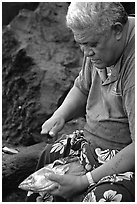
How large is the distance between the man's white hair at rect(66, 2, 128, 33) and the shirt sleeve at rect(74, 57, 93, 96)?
327 millimetres

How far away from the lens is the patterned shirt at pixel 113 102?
2.04m

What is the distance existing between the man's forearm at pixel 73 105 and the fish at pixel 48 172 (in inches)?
9.2

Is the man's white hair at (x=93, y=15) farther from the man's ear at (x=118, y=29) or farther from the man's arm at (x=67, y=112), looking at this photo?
the man's arm at (x=67, y=112)

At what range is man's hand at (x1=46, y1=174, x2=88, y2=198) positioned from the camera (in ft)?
6.72

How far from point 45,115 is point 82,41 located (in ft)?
4.65

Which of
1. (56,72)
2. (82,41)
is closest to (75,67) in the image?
(56,72)

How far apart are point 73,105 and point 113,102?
1.12 ft

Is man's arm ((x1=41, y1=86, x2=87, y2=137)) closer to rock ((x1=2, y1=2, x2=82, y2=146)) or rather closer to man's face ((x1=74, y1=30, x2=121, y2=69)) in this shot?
man's face ((x1=74, y1=30, x2=121, y2=69))

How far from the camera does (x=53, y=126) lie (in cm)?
236

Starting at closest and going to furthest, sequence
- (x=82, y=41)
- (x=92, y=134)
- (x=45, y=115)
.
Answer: (x=82, y=41), (x=92, y=134), (x=45, y=115)

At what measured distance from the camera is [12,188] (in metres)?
3.10

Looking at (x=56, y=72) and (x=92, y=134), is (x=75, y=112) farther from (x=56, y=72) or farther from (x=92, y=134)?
(x=56, y=72)

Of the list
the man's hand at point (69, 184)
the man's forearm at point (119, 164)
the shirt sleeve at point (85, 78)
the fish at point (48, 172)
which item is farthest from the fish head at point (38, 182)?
the shirt sleeve at point (85, 78)

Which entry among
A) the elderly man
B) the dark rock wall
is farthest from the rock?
the elderly man
